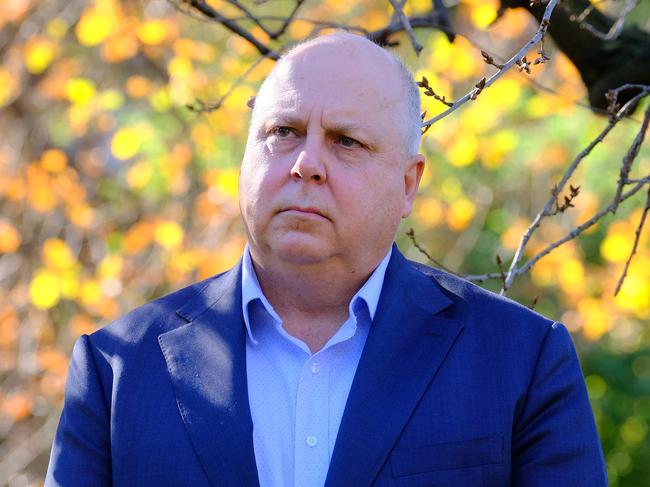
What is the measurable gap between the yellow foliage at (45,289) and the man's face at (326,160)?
15.9 feet

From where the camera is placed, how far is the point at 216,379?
2.52 meters

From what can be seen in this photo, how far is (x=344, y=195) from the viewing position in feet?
8.25

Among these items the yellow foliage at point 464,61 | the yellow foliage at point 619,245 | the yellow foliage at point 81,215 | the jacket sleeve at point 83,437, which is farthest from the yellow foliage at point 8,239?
the jacket sleeve at point 83,437

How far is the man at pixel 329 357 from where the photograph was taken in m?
2.39

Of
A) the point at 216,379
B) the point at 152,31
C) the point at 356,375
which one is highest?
the point at 356,375

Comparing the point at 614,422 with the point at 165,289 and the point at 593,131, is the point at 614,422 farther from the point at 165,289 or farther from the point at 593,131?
the point at 165,289

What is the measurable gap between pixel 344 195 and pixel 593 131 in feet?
15.3

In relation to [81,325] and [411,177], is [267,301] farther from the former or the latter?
[81,325]

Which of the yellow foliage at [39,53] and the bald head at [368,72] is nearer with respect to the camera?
the bald head at [368,72]

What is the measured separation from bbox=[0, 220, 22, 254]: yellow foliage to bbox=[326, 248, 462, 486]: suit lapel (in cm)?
550

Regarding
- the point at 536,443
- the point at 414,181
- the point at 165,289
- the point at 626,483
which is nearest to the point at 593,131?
the point at 626,483

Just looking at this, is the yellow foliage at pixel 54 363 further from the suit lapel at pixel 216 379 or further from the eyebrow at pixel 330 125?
the eyebrow at pixel 330 125

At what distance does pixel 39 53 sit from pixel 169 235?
5.24 feet

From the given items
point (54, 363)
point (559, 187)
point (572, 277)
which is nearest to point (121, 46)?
point (54, 363)
